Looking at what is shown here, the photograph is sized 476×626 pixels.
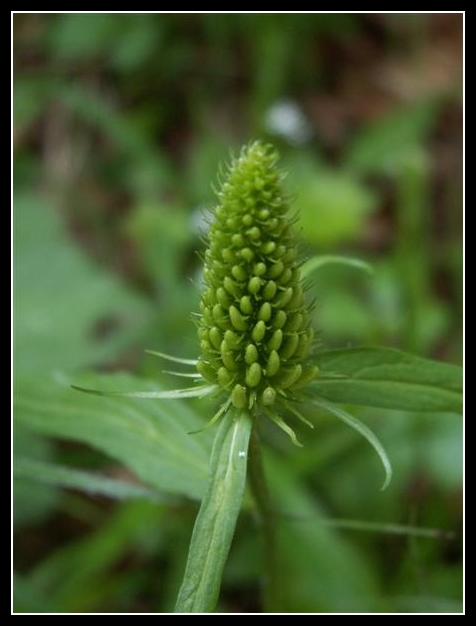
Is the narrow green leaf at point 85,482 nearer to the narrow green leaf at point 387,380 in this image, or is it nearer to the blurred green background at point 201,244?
the blurred green background at point 201,244

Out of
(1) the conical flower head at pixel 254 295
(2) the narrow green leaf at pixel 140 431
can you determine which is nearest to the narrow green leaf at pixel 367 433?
(1) the conical flower head at pixel 254 295

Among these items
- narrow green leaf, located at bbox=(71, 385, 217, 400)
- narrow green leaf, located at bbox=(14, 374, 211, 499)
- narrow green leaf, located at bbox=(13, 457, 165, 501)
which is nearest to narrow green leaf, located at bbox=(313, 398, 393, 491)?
narrow green leaf, located at bbox=(71, 385, 217, 400)

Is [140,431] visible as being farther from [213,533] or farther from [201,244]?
[201,244]

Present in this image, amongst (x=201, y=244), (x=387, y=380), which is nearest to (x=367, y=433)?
(x=387, y=380)

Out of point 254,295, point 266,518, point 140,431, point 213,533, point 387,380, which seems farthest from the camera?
point 140,431

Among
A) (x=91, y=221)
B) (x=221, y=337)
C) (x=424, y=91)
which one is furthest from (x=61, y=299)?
(x=424, y=91)
